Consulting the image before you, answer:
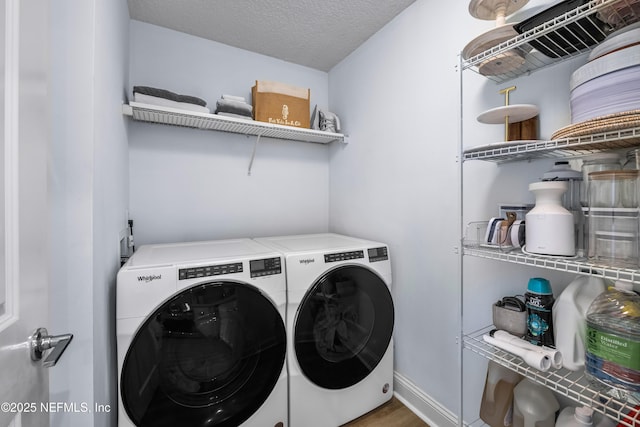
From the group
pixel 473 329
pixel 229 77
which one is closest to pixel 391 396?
pixel 473 329

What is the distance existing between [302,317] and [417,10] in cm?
184

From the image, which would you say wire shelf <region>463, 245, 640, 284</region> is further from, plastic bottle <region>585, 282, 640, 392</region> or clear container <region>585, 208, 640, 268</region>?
plastic bottle <region>585, 282, 640, 392</region>

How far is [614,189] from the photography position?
0.74m

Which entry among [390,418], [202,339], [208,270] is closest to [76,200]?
[208,270]

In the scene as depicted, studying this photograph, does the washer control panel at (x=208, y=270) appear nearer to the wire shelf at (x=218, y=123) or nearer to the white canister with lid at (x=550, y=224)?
the wire shelf at (x=218, y=123)

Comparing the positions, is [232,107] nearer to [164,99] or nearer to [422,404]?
[164,99]

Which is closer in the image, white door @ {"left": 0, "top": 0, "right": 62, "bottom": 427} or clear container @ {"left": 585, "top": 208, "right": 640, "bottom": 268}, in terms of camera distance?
white door @ {"left": 0, "top": 0, "right": 62, "bottom": 427}

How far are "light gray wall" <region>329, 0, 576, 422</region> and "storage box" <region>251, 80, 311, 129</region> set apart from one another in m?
0.43

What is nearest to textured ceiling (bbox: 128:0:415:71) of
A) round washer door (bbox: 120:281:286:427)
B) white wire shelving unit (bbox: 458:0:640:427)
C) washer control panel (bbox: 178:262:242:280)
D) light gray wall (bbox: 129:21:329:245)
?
light gray wall (bbox: 129:21:329:245)

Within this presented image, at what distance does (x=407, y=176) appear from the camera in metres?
1.65

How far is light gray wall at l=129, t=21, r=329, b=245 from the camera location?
1.78 metres

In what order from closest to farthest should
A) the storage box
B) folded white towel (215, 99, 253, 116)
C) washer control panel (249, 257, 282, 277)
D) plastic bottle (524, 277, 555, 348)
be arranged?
1. plastic bottle (524, 277, 555, 348)
2. washer control panel (249, 257, 282, 277)
3. folded white towel (215, 99, 253, 116)
4. the storage box

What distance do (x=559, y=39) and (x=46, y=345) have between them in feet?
5.45

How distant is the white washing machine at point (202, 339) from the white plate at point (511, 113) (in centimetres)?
109
